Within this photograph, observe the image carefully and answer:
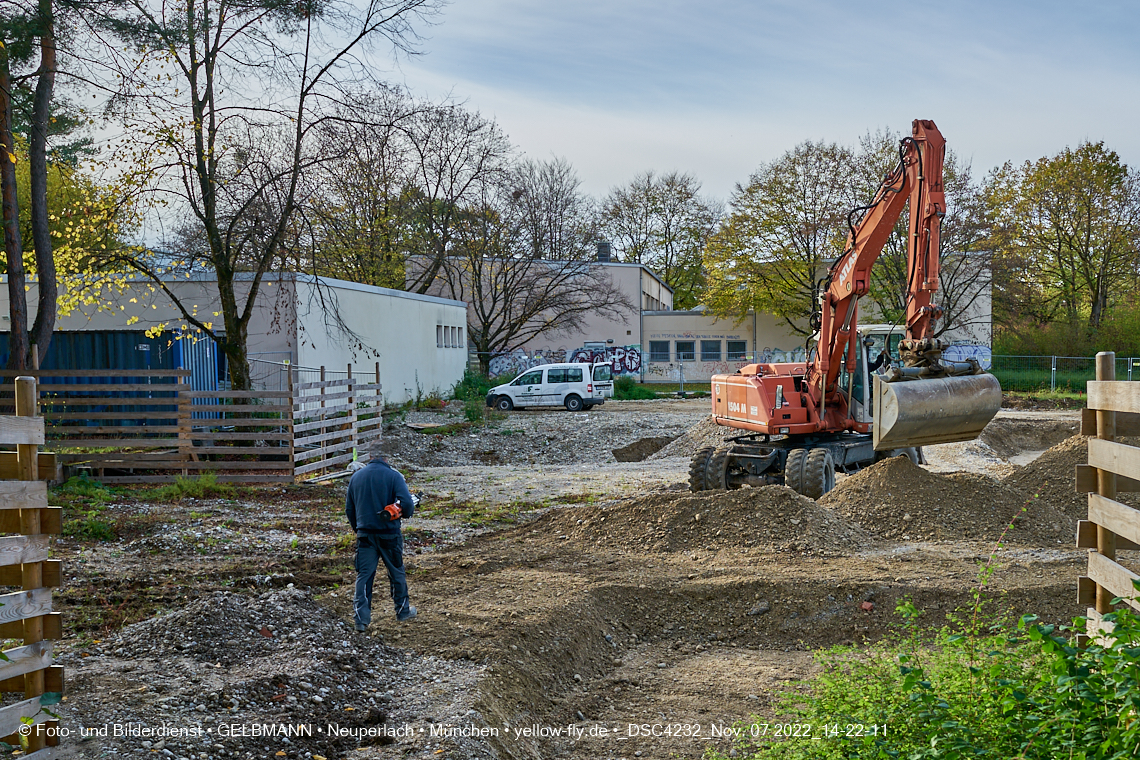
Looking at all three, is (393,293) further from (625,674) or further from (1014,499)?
(625,674)

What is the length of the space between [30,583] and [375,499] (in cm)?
311

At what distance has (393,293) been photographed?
27.9m

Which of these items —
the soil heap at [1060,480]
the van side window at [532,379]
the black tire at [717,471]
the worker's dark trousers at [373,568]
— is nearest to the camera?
the worker's dark trousers at [373,568]

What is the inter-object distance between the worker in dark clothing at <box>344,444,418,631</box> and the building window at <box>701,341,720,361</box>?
43.7 meters

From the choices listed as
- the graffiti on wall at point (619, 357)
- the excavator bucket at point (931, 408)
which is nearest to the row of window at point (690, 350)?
the graffiti on wall at point (619, 357)

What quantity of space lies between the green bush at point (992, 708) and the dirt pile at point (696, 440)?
677 inches

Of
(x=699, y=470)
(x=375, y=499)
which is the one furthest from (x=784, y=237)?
(x=375, y=499)

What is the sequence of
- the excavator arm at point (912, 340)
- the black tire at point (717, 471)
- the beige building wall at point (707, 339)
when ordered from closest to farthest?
the excavator arm at point (912, 340)
the black tire at point (717, 471)
the beige building wall at point (707, 339)

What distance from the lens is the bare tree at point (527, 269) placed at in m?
41.1

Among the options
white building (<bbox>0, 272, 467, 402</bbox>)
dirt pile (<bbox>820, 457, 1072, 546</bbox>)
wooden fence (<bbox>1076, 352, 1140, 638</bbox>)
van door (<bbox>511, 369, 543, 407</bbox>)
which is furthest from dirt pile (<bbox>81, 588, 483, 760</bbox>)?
van door (<bbox>511, 369, 543, 407</bbox>)

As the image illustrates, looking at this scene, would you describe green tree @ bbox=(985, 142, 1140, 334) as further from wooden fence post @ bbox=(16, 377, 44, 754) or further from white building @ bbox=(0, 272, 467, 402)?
wooden fence post @ bbox=(16, 377, 44, 754)

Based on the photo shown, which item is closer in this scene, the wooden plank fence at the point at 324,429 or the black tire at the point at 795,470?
the black tire at the point at 795,470

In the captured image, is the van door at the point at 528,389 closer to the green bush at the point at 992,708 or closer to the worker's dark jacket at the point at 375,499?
the worker's dark jacket at the point at 375,499

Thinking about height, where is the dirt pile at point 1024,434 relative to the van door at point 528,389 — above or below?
below
